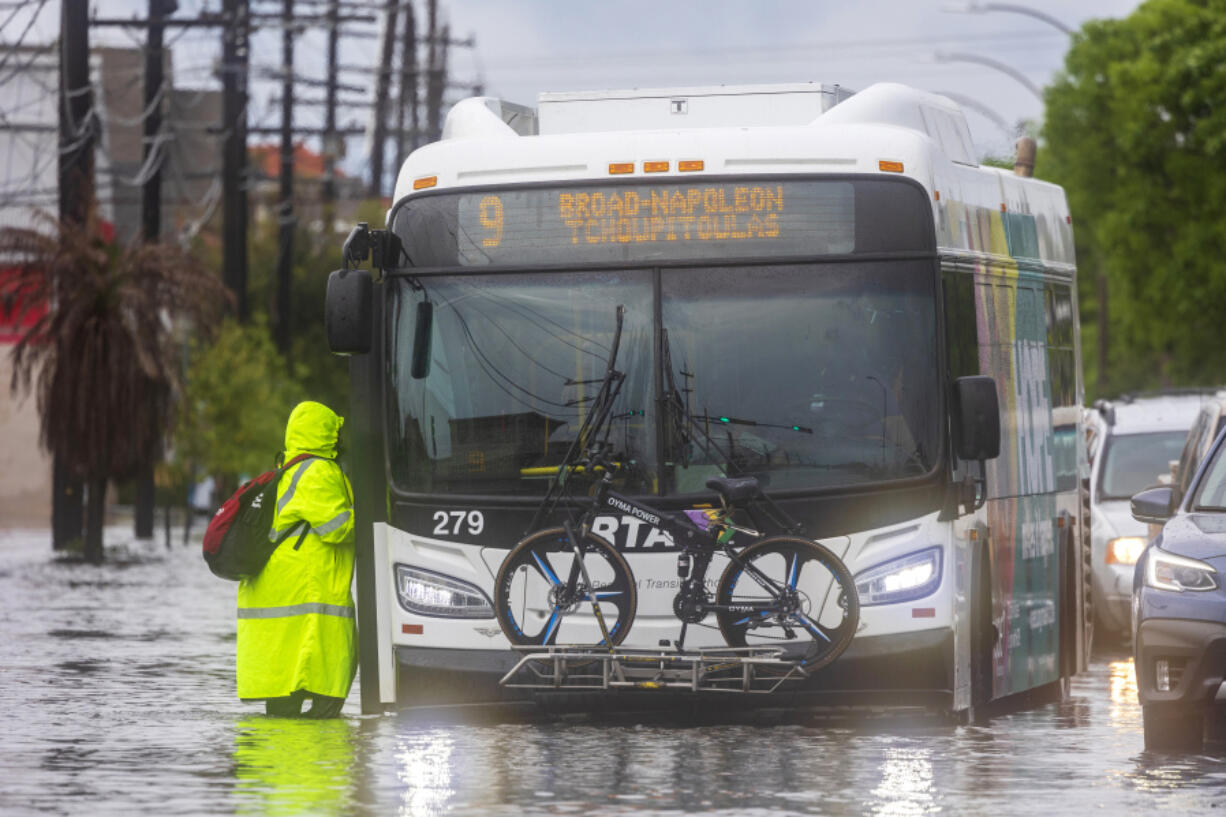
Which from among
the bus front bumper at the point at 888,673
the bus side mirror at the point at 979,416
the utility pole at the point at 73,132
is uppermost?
the utility pole at the point at 73,132

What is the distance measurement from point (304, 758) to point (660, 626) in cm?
166

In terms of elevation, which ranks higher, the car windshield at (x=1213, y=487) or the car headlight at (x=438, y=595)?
the car windshield at (x=1213, y=487)

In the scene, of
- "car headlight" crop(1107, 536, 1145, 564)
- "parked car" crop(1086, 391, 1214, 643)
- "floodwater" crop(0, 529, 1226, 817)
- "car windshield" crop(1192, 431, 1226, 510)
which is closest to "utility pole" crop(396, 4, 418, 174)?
"parked car" crop(1086, 391, 1214, 643)

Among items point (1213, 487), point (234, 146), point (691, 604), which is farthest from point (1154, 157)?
point (691, 604)

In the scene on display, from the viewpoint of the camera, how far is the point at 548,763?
1189 cm

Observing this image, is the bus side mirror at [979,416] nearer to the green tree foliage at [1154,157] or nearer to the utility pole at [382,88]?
the green tree foliage at [1154,157]

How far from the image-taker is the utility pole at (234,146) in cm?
A: 4325

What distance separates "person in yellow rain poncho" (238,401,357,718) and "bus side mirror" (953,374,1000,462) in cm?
331

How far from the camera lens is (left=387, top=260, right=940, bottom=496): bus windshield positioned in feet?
40.6

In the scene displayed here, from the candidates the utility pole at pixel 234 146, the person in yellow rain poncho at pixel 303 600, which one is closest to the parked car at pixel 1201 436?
the person in yellow rain poncho at pixel 303 600

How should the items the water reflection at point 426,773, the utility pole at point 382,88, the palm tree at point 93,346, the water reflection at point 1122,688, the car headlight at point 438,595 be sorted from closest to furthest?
1. the water reflection at point 426,773
2. the car headlight at point 438,595
3. the water reflection at point 1122,688
4. the palm tree at point 93,346
5. the utility pole at point 382,88

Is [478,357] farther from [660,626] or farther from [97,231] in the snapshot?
[97,231]

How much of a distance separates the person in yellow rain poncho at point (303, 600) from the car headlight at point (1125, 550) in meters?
8.24

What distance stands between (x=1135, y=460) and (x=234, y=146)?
24423 millimetres
